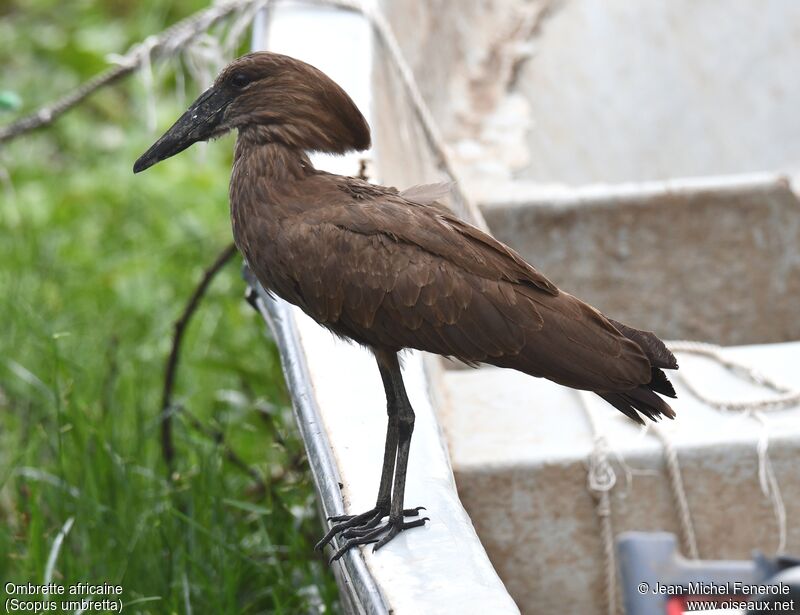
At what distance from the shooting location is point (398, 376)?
2.34 metres

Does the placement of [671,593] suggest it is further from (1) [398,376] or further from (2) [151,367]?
(2) [151,367]

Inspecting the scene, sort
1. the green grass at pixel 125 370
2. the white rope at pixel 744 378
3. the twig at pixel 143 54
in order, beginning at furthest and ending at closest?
the twig at pixel 143 54
the green grass at pixel 125 370
the white rope at pixel 744 378

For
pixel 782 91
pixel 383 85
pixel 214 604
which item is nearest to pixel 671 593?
pixel 214 604

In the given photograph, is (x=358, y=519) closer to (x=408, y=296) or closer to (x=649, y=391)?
(x=408, y=296)

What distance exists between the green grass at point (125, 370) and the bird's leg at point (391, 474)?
89 centimetres

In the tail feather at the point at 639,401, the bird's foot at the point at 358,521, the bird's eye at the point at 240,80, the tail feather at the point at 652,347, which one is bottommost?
the bird's foot at the point at 358,521

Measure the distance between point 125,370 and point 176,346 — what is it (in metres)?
1.18

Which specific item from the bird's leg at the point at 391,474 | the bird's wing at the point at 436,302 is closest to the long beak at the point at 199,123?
the bird's wing at the point at 436,302

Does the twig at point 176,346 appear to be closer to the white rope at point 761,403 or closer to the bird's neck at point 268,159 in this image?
the bird's neck at point 268,159

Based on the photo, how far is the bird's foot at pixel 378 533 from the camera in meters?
→ 2.04

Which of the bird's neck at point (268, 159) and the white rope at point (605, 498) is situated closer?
the bird's neck at point (268, 159)

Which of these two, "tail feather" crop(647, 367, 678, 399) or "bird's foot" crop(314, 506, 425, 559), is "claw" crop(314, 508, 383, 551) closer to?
"bird's foot" crop(314, 506, 425, 559)

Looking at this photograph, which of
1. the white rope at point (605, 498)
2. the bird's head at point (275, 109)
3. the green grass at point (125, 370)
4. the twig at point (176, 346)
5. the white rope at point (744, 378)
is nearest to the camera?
the bird's head at point (275, 109)

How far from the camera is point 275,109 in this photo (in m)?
2.42
